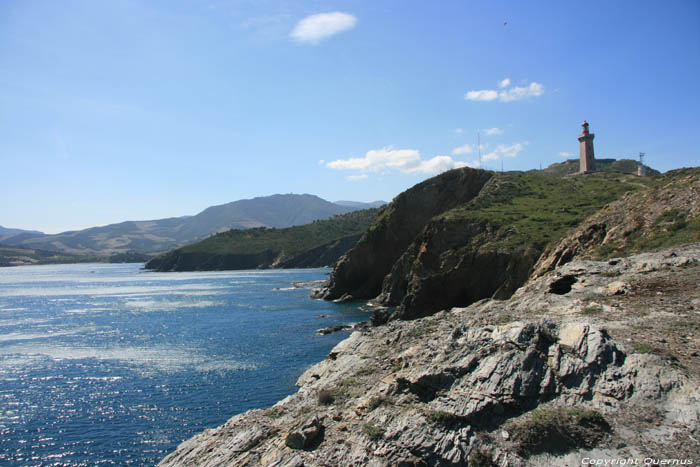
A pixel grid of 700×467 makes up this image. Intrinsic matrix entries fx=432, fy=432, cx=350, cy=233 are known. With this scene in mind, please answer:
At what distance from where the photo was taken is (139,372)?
38.9 meters

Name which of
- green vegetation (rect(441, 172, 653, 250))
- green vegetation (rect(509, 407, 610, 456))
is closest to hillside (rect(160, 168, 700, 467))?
green vegetation (rect(509, 407, 610, 456))

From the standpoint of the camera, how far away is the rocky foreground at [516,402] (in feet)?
41.1

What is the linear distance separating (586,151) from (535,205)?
143 ft

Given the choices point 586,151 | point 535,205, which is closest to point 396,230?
point 535,205

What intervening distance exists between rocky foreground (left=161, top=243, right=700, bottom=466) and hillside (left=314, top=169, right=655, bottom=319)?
32.7 meters

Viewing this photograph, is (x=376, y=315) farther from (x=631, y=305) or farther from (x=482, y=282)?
(x=631, y=305)

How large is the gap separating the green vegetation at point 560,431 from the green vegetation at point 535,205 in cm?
4137

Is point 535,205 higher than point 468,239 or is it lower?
higher

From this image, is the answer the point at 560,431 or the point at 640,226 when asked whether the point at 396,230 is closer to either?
the point at 640,226

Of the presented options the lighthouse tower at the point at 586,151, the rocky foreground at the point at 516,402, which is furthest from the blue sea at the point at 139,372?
the lighthouse tower at the point at 586,151

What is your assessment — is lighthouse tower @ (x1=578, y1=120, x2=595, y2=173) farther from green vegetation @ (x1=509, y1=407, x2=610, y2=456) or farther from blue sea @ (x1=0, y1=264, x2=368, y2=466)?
green vegetation @ (x1=509, y1=407, x2=610, y2=456)

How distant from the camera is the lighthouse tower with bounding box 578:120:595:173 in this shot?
100750 mm

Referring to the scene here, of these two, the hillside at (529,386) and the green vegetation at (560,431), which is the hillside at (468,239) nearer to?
the hillside at (529,386)

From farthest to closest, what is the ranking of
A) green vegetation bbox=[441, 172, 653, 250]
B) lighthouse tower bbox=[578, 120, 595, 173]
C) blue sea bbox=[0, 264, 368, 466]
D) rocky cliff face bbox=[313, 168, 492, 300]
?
lighthouse tower bbox=[578, 120, 595, 173] → rocky cliff face bbox=[313, 168, 492, 300] → green vegetation bbox=[441, 172, 653, 250] → blue sea bbox=[0, 264, 368, 466]
